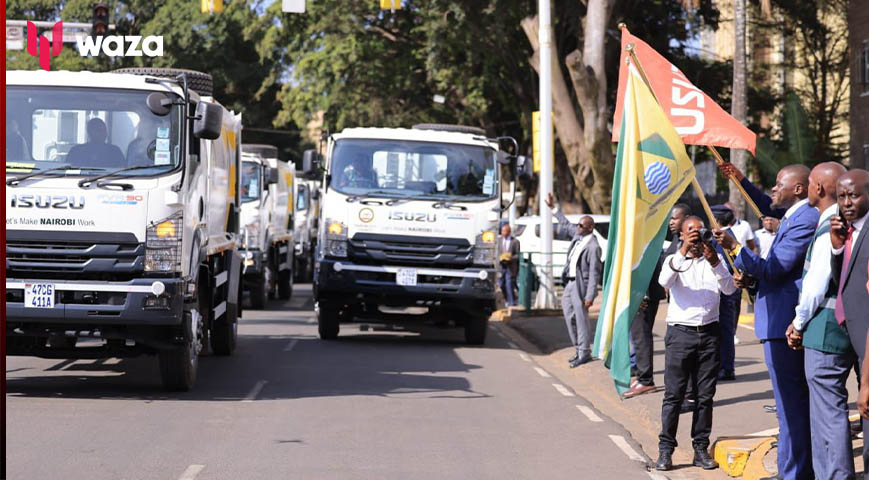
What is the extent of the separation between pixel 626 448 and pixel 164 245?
4437mm

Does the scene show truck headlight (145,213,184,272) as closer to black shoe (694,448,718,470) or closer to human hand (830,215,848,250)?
black shoe (694,448,718,470)

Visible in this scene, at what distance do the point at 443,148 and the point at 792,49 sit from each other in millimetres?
30762

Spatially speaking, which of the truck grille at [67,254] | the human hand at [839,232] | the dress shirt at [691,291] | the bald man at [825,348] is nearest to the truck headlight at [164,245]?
the truck grille at [67,254]

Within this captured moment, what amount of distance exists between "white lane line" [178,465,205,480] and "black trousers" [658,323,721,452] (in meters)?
3.17

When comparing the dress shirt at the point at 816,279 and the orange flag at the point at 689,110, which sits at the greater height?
the orange flag at the point at 689,110

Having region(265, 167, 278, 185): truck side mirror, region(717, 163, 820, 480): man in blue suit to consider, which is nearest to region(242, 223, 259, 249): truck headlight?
region(265, 167, 278, 185): truck side mirror

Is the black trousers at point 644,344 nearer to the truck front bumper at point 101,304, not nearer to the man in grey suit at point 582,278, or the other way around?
the man in grey suit at point 582,278

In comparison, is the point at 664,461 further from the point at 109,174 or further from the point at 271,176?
the point at 271,176

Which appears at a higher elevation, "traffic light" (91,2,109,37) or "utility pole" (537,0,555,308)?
"traffic light" (91,2,109,37)

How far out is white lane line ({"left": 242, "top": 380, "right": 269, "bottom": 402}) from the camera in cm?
1203

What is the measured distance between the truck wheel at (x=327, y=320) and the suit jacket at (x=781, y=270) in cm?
1055

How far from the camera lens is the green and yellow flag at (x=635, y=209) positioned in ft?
26.8

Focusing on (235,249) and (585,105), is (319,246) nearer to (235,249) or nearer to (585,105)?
(235,249)

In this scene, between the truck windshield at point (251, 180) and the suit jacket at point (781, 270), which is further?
the truck windshield at point (251, 180)
